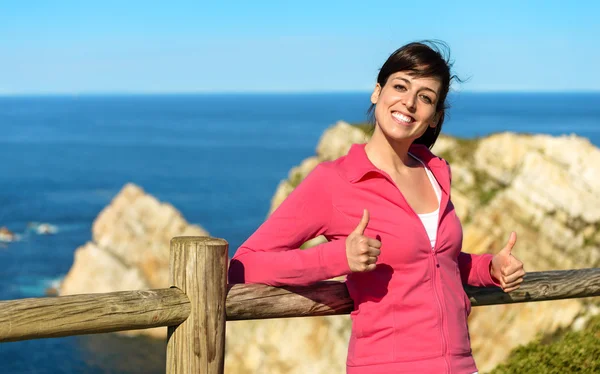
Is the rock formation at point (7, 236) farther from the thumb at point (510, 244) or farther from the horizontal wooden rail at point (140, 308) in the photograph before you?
the thumb at point (510, 244)

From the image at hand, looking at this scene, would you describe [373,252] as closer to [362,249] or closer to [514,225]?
[362,249]

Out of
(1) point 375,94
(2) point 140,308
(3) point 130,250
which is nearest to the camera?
(2) point 140,308

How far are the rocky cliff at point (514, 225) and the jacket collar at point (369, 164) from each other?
12068mm

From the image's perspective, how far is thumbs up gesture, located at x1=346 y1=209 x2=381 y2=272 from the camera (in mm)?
3389

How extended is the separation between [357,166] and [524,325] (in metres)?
12.8

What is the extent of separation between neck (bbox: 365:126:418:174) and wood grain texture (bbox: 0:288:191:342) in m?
1.07

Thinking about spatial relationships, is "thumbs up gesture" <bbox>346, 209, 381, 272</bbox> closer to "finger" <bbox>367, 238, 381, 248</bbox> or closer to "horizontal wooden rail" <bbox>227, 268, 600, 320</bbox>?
"finger" <bbox>367, 238, 381, 248</bbox>

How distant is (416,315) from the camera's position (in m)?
3.61

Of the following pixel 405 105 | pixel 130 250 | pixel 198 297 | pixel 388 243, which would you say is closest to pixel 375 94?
pixel 405 105

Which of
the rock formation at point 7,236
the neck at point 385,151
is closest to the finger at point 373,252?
the neck at point 385,151

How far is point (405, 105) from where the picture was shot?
3.83m

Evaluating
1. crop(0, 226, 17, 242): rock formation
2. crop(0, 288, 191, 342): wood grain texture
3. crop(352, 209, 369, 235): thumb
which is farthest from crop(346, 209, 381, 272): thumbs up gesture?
crop(0, 226, 17, 242): rock formation

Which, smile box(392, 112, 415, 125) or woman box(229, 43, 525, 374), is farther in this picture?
smile box(392, 112, 415, 125)

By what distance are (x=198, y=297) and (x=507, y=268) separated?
5.07 ft
